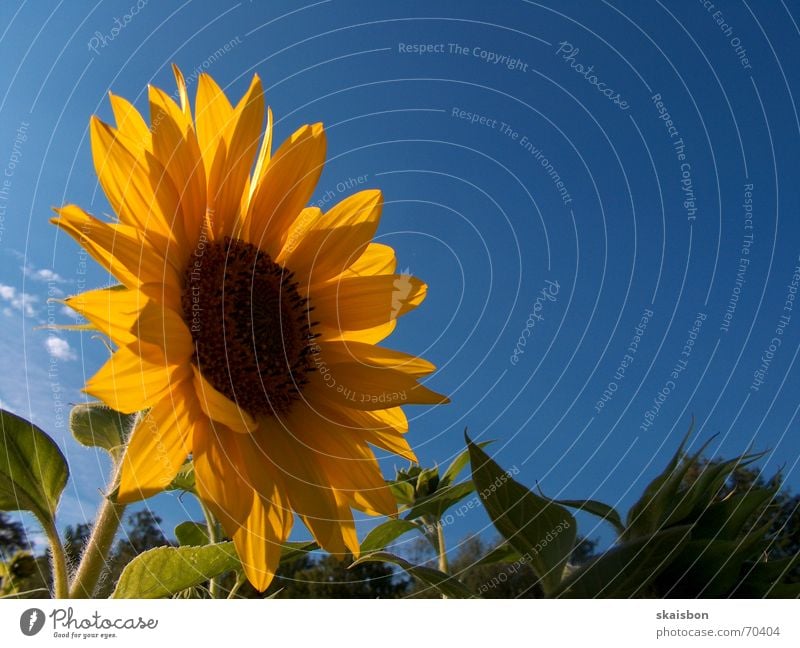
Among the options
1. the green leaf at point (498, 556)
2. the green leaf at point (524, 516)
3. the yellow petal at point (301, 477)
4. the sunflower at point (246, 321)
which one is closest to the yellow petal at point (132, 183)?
the sunflower at point (246, 321)

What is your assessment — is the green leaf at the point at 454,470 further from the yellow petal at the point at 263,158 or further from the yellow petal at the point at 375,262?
the yellow petal at the point at 263,158

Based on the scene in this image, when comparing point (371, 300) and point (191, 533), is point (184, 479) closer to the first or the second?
point (191, 533)

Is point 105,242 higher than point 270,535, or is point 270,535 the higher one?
point 105,242

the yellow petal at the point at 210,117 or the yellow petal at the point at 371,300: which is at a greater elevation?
the yellow petal at the point at 210,117

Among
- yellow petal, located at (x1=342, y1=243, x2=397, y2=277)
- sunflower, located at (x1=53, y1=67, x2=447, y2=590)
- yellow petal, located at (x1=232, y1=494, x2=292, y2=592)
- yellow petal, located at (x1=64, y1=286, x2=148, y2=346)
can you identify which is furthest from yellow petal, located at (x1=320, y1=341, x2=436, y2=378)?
yellow petal, located at (x1=64, y1=286, x2=148, y2=346)
